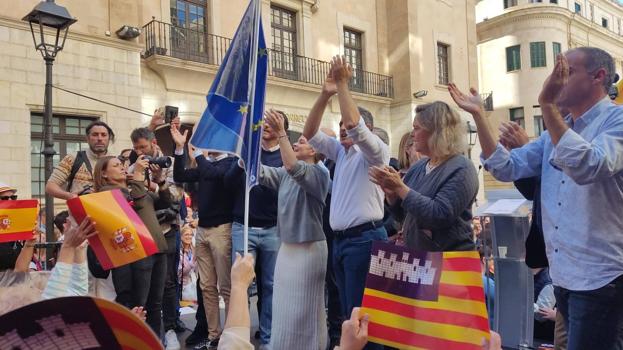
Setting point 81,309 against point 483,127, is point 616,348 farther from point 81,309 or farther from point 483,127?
point 81,309

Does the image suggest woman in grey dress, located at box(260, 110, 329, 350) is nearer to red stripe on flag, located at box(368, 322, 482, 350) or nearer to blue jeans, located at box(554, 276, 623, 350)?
red stripe on flag, located at box(368, 322, 482, 350)

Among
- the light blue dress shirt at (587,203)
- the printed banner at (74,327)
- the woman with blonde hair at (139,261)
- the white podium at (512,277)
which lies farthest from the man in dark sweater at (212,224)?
the printed banner at (74,327)

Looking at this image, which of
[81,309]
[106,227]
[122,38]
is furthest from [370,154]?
[122,38]

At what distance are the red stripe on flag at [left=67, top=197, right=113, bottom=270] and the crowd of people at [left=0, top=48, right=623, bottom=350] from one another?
0.08 m

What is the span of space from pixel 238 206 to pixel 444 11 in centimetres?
1838

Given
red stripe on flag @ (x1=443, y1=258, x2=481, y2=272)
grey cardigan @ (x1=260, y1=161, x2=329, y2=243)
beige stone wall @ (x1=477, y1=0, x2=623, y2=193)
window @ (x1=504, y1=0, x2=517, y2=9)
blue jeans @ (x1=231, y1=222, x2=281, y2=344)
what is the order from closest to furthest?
1. red stripe on flag @ (x1=443, y1=258, x2=481, y2=272)
2. grey cardigan @ (x1=260, y1=161, x2=329, y2=243)
3. blue jeans @ (x1=231, y1=222, x2=281, y2=344)
4. beige stone wall @ (x1=477, y1=0, x2=623, y2=193)
5. window @ (x1=504, y1=0, x2=517, y2=9)

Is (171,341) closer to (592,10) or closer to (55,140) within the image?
(55,140)

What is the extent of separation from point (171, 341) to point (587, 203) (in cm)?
365

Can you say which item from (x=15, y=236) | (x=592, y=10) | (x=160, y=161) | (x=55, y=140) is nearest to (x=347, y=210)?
(x=160, y=161)

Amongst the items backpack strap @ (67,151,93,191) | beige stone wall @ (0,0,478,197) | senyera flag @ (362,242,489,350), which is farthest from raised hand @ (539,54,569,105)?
beige stone wall @ (0,0,478,197)

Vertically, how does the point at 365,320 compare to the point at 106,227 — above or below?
below

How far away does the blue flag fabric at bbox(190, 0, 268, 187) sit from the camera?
318 centimetres

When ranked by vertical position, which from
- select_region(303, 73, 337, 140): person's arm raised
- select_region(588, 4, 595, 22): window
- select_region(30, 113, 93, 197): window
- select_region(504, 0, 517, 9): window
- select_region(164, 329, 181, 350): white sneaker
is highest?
select_region(588, 4, 595, 22): window

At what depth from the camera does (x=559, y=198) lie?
237 cm
